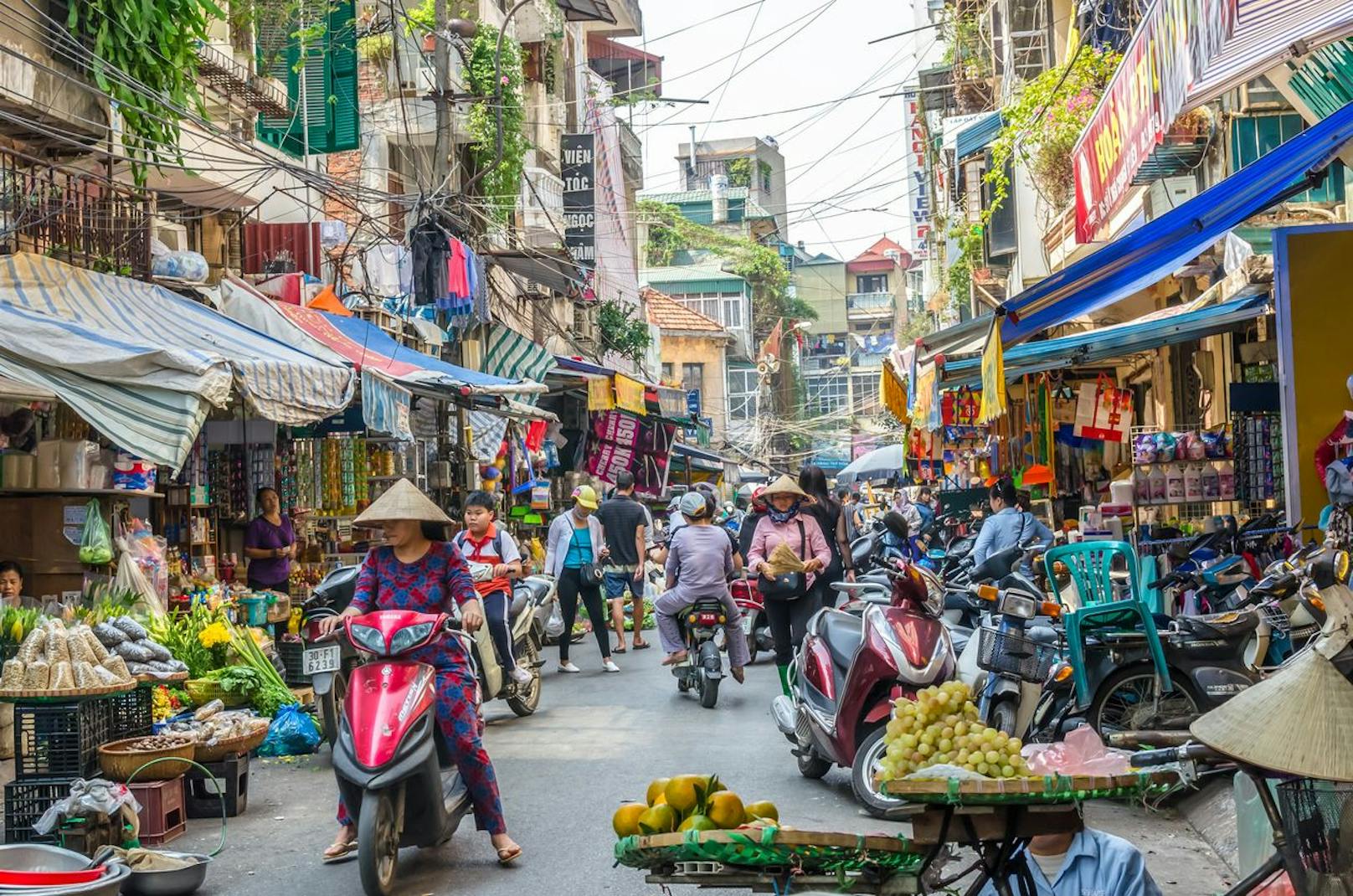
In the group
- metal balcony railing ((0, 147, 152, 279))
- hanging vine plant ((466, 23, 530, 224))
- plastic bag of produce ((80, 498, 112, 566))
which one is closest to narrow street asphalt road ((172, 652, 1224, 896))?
plastic bag of produce ((80, 498, 112, 566))

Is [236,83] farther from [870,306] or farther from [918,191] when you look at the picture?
[870,306]

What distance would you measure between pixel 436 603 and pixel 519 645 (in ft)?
15.0

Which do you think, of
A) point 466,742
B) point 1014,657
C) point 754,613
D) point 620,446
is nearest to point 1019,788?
point 466,742

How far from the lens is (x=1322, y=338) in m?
8.64

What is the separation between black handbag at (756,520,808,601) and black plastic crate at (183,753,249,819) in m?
4.20

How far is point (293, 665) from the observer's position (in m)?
12.6

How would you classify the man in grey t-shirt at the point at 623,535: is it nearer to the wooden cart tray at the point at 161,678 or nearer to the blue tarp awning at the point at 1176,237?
the blue tarp awning at the point at 1176,237

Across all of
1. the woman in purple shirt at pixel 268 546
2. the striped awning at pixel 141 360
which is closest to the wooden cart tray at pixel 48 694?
the striped awning at pixel 141 360

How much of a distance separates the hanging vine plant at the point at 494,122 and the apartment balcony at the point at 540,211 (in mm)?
2859

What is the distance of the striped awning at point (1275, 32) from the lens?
473 cm

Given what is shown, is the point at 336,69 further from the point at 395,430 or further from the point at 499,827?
the point at 499,827

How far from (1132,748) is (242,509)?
41.7ft

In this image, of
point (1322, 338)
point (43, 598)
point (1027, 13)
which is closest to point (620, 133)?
point (1027, 13)

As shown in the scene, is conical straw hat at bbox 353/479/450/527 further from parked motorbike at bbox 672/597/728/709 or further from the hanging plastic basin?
the hanging plastic basin
